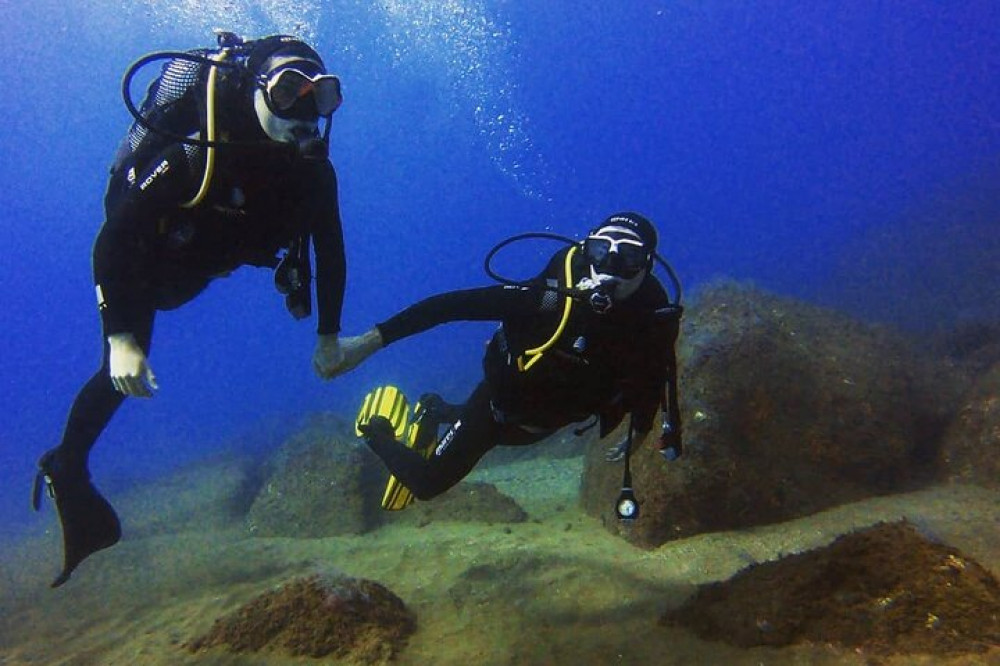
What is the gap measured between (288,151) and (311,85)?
490 mm

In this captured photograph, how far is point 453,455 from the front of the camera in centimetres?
535

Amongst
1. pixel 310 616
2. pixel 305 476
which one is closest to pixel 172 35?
pixel 305 476

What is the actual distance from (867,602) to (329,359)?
3.73 meters

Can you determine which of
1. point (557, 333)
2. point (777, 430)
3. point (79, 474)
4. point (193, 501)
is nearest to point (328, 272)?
point (557, 333)

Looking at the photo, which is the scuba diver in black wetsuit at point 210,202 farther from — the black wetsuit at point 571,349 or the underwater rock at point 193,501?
the underwater rock at point 193,501

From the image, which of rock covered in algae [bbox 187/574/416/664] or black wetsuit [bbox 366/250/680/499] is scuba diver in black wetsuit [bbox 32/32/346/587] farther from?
rock covered in algae [bbox 187/574/416/664]

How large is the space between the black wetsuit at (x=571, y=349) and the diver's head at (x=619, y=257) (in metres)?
0.13

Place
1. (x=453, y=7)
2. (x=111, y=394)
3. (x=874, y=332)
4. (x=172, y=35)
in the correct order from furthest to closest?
1. (x=453, y=7)
2. (x=172, y=35)
3. (x=874, y=332)
4. (x=111, y=394)

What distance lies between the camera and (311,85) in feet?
12.4

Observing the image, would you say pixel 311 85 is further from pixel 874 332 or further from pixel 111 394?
pixel 874 332

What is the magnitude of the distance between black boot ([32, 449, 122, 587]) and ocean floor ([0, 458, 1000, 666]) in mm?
780

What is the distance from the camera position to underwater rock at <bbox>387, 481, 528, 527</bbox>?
7617mm

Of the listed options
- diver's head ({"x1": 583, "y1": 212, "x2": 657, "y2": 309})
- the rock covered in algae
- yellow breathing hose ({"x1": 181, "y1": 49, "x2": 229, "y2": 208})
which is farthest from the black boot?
diver's head ({"x1": 583, "y1": 212, "x2": 657, "y2": 309})

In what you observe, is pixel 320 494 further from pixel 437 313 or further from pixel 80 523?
pixel 437 313
